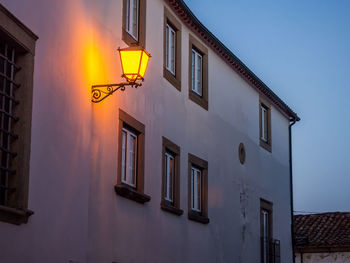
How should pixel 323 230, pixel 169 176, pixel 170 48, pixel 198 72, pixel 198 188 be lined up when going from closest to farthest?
1. pixel 169 176
2. pixel 170 48
3. pixel 198 188
4. pixel 198 72
5. pixel 323 230

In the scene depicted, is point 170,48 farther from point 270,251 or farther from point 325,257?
point 325,257

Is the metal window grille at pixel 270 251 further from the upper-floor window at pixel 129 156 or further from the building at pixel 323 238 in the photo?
the building at pixel 323 238

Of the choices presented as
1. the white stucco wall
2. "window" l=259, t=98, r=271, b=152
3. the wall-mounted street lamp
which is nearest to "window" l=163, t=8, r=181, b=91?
the wall-mounted street lamp

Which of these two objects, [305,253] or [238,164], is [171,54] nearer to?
[238,164]

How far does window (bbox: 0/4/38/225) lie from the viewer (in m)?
11.2

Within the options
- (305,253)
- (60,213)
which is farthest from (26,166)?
(305,253)

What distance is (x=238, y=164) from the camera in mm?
22359

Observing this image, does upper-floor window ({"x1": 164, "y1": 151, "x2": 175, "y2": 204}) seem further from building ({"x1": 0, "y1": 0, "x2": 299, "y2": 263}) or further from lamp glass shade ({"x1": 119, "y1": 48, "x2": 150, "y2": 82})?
lamp glass shade ({"x1": 119, "y1": 48, "x2": 150, "y2": 82})

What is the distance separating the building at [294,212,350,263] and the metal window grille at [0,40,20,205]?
90.2ft

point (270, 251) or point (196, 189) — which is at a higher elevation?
point (196, 189)

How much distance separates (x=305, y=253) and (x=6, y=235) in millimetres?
29339

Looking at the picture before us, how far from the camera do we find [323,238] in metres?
38.2

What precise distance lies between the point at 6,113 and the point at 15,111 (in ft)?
0.81

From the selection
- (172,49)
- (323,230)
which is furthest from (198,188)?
(323,230)
